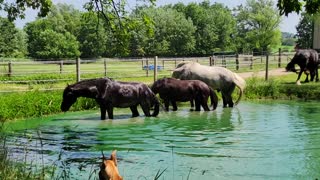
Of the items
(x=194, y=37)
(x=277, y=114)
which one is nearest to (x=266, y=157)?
(x=277, y=114)

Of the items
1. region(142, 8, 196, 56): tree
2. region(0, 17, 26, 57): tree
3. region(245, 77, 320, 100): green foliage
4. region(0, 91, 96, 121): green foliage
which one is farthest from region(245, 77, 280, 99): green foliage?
region(142, 8, 196, 56): tree

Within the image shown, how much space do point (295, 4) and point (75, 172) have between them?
6.77 m

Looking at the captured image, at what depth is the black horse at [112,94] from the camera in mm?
16016

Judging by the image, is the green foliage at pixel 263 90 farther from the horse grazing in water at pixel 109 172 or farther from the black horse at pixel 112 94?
the horse grazing in water at pixel 109 172

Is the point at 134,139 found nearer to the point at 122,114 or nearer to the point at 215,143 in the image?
the point at 215,143

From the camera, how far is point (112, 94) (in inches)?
632

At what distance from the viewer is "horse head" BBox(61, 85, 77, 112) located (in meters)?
16.5

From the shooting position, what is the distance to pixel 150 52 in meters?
78.9

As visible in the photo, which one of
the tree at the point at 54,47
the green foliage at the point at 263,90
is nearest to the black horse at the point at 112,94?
the green foliage at the point at 263,90

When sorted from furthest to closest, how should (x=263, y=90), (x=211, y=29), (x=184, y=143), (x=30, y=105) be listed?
(x=211, y=29)
(x=263, y=90)
(x=30, y=105)
(x=184, y=143)

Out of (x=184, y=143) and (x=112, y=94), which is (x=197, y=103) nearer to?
(x=112, y=94)

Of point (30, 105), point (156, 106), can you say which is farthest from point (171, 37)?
point (156, 106)

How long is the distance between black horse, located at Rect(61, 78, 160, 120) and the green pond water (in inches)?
16.0

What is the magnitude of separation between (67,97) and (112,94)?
1.49 meters
